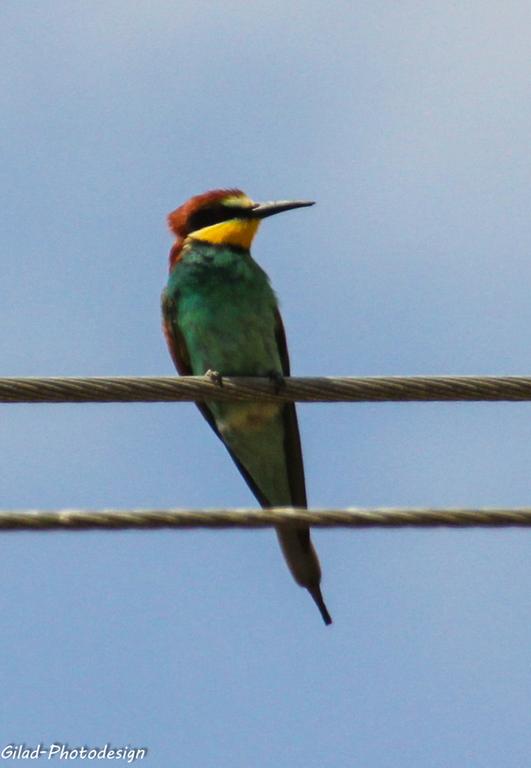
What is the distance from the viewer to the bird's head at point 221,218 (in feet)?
20.7

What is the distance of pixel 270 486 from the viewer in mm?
6121

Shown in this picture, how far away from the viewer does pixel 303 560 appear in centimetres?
548

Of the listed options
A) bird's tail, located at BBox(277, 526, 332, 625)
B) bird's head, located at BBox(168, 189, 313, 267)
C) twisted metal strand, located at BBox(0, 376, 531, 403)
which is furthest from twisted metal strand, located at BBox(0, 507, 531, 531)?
bird's head, located at BBox(168, 189, 313, 267)

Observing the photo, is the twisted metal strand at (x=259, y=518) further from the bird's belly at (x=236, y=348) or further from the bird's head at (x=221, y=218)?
the bird's head at (x=221, y=218)

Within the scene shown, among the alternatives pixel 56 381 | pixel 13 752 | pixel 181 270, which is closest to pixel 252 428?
pixel 181 270

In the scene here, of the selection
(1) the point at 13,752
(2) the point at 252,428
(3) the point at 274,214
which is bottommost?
(1) the point at 13,752

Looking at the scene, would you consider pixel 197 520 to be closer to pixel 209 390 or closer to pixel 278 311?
pixel 209 390

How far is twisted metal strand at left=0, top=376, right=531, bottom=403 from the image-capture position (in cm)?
382

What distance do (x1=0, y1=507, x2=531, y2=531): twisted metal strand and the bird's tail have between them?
6.66ft

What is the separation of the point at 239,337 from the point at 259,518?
2662 mm

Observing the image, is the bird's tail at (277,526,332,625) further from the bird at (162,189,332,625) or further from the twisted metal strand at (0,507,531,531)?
the twisted metal strand at (0,507,531,531)

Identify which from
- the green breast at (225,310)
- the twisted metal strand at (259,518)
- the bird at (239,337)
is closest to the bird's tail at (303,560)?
the bird at (239,337)

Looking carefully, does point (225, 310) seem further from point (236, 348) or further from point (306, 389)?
point (306, 389)

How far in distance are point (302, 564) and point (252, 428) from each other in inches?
31.5
